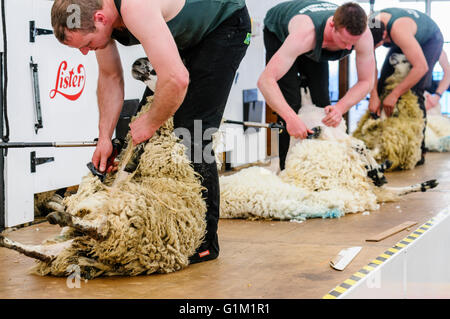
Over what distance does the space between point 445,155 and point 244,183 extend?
399cm

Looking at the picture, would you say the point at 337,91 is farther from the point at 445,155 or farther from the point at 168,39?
the point at 168,39

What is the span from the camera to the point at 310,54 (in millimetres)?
4641

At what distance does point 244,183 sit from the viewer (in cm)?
428

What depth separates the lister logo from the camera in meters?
4.31

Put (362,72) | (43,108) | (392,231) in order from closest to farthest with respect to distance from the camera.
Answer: (392,231)
(43,108)
(362,72)

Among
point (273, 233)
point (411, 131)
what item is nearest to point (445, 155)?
point (411, 131)

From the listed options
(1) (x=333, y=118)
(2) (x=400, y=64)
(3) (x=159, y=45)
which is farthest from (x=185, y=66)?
(2) (x=400, y=64)

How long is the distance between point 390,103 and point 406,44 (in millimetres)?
546

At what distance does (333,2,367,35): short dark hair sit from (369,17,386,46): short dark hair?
5.68 ft

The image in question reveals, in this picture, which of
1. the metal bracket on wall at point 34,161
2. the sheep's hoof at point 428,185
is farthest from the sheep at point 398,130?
the metal bracket on wall at point 34,161

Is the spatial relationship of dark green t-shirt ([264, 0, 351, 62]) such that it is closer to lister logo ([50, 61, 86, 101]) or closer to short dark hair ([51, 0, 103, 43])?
lister logo ([50, 61, 86, 101])

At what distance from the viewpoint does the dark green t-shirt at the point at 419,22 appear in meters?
6.13

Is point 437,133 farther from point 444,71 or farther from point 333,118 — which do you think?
point 333,118

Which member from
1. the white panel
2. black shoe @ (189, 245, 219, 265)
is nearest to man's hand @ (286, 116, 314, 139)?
the white panel
